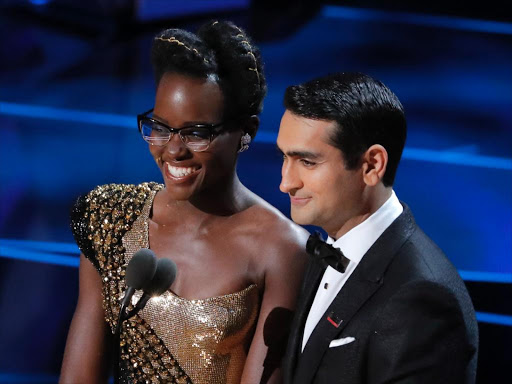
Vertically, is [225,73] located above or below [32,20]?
above

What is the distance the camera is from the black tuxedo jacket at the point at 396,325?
65.5 inches

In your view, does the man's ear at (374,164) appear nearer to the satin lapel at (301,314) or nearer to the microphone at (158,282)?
the satin lapel at (301,314)

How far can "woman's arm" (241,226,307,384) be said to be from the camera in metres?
2.14

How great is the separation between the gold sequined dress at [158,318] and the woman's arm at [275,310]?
0.18 ft

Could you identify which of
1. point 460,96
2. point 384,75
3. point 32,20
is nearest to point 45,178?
point 32,20

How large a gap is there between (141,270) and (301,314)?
0.43 metres

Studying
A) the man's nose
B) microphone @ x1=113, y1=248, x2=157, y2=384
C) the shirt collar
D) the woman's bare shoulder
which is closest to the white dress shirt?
the shirt collar

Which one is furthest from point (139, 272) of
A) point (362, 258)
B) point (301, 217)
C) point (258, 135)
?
point (258, 135)

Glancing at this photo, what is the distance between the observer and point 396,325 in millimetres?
1698

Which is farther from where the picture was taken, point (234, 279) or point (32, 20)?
point (32, 20)

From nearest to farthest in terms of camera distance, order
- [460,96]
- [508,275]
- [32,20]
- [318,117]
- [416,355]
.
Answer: [416,355] < [318,117] < [508,275] < [460,96] < [32,20]

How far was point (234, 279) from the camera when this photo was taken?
2221 millimetres

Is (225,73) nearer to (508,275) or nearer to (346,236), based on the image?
(346,236)

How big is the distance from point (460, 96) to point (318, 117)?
291 centimetres
